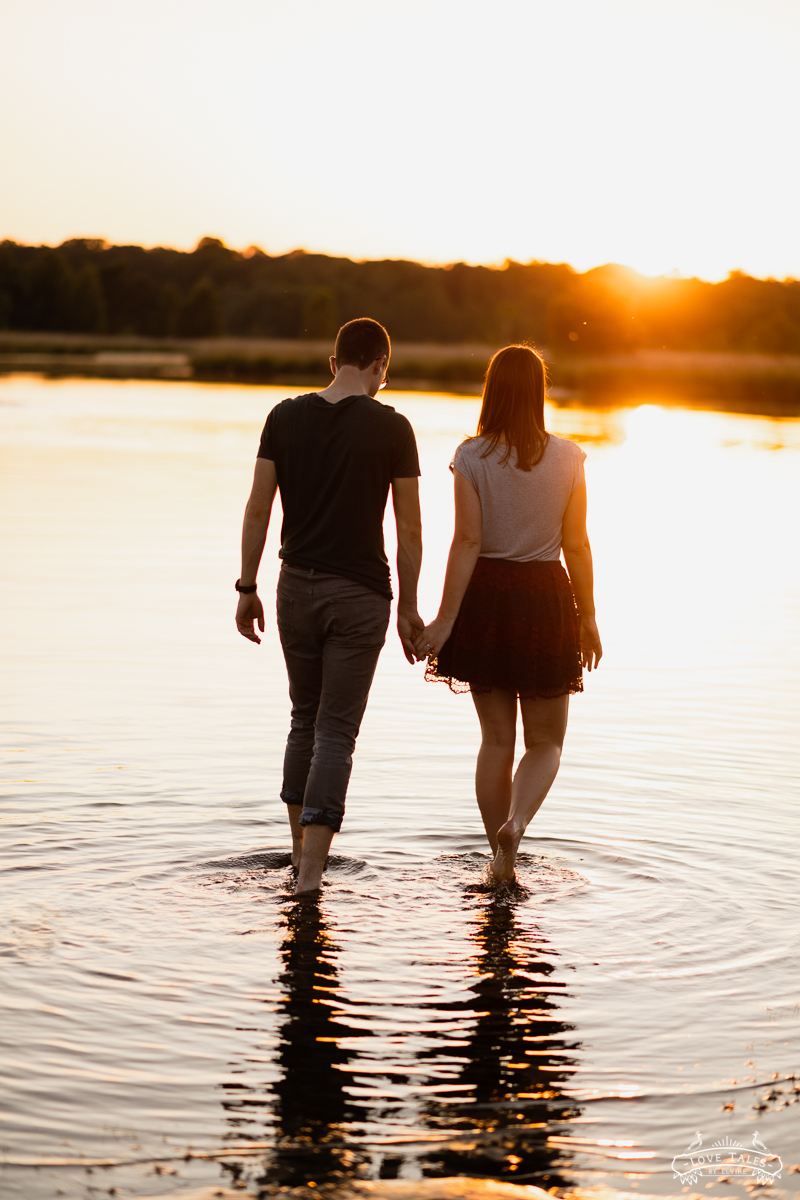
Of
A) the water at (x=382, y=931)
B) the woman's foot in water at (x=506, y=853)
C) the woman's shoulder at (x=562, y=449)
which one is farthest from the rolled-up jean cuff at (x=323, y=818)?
the woman's shoulder at (x=562, y=449)

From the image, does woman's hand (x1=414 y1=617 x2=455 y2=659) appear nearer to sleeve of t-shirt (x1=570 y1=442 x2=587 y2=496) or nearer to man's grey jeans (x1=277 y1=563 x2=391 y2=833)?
man's grey jeans (x1=277 y1=563 x2=391 y2=833)

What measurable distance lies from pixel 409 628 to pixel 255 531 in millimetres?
595

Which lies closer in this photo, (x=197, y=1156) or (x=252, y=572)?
(x=197, y=1156)

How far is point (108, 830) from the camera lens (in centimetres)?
526

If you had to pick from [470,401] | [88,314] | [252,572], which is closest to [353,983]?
[252,572]

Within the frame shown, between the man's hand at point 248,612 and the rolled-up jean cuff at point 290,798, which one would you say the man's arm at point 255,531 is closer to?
the man's hand at point 248,612

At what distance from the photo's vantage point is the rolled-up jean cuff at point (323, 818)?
15.3ft

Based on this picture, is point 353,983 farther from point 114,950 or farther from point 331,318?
point 331,318

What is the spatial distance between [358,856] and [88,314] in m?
96.8

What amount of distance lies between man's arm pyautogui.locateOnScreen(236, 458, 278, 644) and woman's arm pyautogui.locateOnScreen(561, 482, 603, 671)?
100cm

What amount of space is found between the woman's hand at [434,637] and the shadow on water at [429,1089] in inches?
A: 42.6

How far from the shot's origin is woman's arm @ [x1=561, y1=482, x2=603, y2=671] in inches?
194
